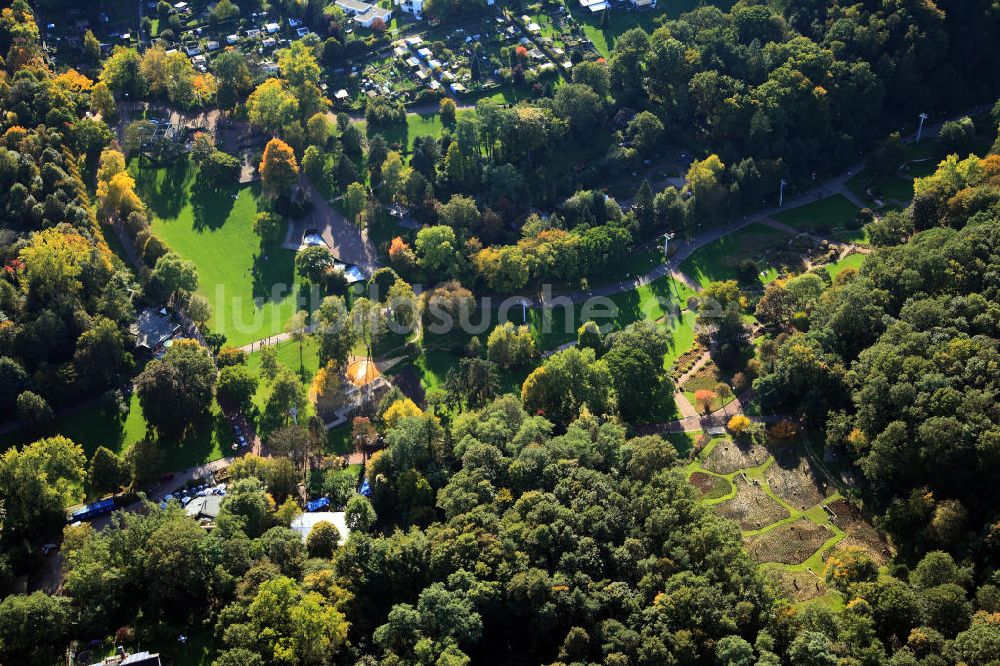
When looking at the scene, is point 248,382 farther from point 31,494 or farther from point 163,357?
point 31,494

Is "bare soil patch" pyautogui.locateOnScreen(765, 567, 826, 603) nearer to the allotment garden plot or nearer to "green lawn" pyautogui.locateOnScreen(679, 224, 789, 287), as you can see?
the allotment garden plot

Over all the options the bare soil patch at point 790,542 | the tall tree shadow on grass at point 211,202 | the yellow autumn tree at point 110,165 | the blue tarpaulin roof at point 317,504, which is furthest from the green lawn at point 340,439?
the yellow autumn tree at point 110,165

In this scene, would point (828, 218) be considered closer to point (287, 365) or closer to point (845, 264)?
point (845, 264)

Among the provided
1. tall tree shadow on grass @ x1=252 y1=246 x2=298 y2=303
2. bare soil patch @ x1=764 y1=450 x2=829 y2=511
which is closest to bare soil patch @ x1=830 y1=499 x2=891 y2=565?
bare soil patch @ x1=764 y1=450 x2=829 y2=511

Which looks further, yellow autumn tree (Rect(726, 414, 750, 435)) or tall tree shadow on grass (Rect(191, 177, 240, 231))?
tall tree shadow on grass (Rect(191, 177, 240, 231))

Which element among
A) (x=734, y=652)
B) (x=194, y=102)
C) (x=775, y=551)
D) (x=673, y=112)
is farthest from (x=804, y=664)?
(x=194, y=102)
